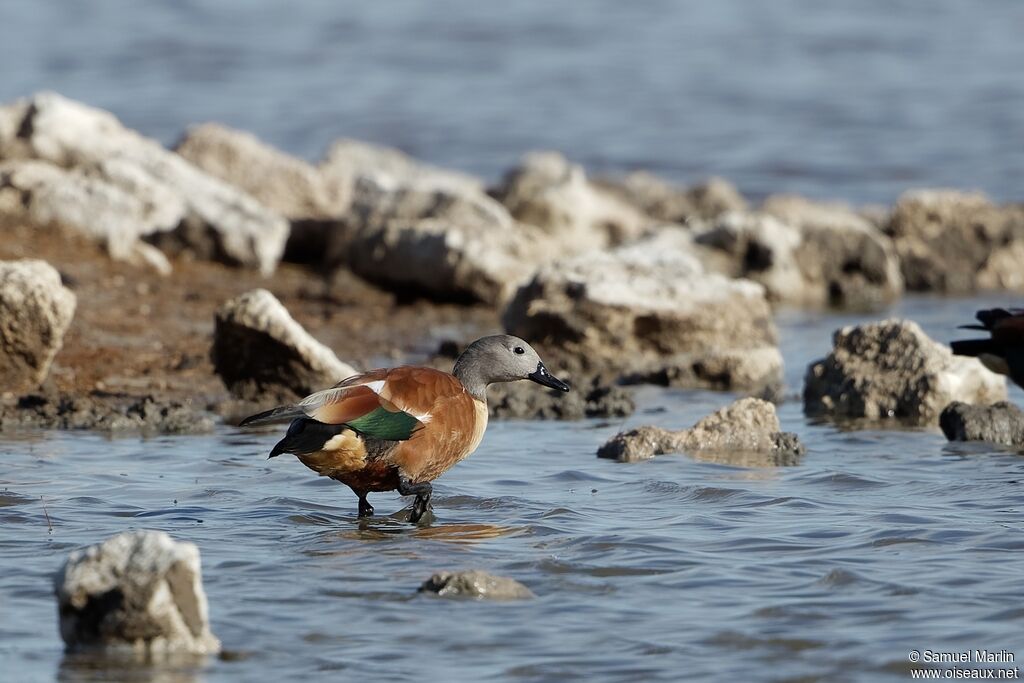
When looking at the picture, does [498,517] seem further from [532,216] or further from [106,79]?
[106,79]

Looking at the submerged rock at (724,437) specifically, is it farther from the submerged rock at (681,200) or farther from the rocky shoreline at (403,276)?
the submerged rock at (681,200)

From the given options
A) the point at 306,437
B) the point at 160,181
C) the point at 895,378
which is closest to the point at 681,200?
the point at 160,181

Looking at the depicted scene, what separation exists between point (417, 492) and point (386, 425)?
399mm

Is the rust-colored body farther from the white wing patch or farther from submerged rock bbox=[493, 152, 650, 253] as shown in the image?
submerged rock bbox=[493, 152, 650, 253]

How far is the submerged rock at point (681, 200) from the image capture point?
67.4ft

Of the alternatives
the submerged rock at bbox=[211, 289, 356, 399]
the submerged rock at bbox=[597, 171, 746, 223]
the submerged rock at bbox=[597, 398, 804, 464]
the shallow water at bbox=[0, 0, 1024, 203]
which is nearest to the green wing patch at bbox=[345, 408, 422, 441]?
the submerged rock at bbox=[597, 398, 804, 464]

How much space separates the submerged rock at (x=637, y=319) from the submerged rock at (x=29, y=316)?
152 inches

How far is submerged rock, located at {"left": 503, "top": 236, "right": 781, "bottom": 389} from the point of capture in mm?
11961

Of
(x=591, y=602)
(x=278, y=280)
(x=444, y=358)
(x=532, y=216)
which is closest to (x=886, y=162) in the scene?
(x=532, y=216)

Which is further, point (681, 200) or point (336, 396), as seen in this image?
point (681, 200)

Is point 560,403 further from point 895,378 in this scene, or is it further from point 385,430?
point 385,430

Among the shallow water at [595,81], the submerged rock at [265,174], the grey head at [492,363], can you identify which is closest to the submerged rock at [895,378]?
the grey head at [492,363]

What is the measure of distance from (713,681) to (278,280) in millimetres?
10711

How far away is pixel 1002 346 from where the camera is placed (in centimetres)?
988
